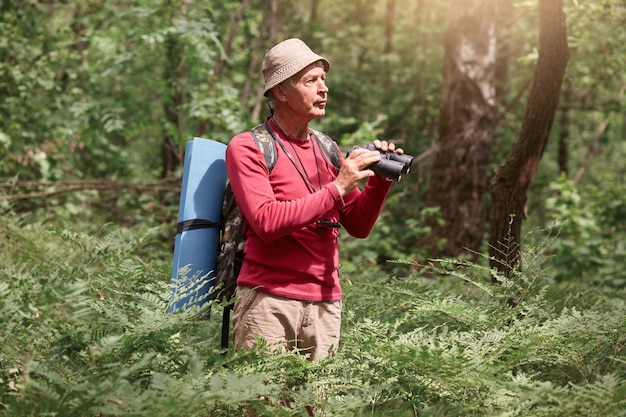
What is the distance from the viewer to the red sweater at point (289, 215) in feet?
10.8

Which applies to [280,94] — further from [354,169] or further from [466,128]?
[466,128]

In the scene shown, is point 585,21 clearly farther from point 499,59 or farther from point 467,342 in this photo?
point 499,59

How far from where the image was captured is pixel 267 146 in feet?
11.5

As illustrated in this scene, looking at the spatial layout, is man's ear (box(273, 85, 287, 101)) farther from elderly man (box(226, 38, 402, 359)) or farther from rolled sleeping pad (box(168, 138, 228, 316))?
rolled sleeping pad (box(168, 138, 228, 316))

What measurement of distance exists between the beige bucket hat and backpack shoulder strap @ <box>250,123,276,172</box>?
26cm

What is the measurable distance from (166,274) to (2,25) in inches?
216

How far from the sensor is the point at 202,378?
313 centimetres

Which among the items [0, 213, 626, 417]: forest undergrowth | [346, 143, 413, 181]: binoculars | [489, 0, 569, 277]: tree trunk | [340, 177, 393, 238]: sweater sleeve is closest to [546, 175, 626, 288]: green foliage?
[489, 0, 569, 277]: tree trunk

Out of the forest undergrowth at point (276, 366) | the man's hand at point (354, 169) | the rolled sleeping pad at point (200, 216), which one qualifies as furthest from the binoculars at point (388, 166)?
the rolled sleeping pad at point (200, 216)

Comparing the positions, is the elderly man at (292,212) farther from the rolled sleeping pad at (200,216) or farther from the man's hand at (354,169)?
the rolled sleeping pad at (200,216)

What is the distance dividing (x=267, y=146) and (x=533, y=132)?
8.26 ft

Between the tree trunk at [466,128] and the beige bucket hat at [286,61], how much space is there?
5.22m

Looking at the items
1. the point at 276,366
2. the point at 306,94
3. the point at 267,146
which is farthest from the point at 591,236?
the point at 276,366

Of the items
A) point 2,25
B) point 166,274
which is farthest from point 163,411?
point 2,25
